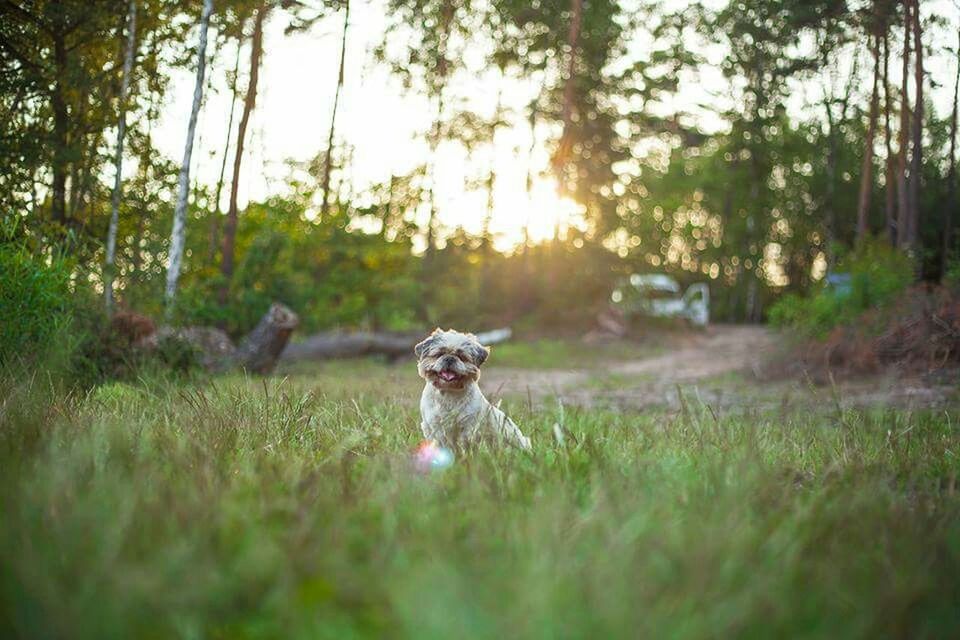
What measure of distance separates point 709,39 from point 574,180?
10531 millimetres

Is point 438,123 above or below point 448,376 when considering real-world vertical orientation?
above

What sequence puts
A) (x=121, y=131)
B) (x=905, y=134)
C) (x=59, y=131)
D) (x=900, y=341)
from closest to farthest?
(x=59, y=131)
(x=121, y=131)
(x=900, y=341)
(x=905, y=134)

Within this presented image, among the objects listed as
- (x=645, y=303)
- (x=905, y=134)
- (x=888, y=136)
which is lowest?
(x=645, y=303)

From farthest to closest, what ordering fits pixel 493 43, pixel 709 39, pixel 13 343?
→ pixel 709 39 → pixel 493 43 → pixel 13 343

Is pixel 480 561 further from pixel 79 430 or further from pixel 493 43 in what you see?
pixel 493 43

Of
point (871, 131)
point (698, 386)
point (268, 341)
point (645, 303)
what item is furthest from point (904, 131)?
point (268, 341)

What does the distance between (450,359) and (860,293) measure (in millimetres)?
11591

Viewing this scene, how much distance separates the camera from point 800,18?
22.1 meters

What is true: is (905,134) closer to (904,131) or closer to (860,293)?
(904,131)

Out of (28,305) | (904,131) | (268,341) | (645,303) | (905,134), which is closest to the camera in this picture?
(28,305)

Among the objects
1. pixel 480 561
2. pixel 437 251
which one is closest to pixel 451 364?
pixel 480 561

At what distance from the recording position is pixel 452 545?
287cm

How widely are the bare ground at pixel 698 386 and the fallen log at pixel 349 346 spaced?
245 cm

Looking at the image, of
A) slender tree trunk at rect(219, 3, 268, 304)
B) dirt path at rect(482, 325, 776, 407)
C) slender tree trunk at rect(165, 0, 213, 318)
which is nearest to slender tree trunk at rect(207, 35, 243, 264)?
slender tree trunk at rect(219, 3, 268, 304)
